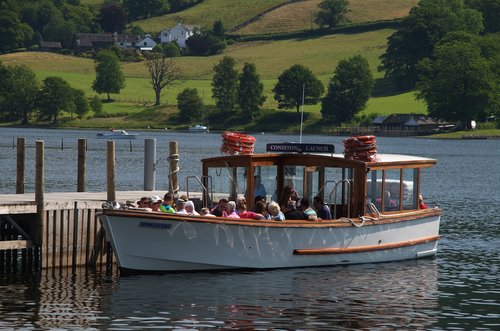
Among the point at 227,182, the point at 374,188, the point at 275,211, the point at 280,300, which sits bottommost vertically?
the point at 280,300

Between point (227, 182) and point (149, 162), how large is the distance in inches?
196

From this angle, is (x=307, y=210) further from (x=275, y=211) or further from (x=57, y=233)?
(x=57, y=233)

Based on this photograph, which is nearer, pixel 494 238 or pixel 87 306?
pixel 87 306

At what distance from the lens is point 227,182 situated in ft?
116

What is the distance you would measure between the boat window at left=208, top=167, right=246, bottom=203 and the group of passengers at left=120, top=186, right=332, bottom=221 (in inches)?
21.8

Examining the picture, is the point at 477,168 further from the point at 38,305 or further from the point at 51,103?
the point at 51,103

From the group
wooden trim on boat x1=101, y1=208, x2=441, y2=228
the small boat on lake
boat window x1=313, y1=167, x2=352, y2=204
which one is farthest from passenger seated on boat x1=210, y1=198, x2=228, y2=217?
the small boat on lake

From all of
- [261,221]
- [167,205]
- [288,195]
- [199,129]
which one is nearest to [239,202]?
[261,221]

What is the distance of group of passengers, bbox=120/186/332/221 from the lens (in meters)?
32.6

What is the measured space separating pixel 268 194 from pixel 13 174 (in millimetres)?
43245

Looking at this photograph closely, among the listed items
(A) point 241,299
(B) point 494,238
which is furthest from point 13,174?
(A) point 241,299

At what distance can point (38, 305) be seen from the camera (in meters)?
29.0

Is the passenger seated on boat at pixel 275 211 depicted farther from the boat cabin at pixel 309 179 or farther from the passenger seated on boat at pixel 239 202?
the boat cabin at pixel 309 179

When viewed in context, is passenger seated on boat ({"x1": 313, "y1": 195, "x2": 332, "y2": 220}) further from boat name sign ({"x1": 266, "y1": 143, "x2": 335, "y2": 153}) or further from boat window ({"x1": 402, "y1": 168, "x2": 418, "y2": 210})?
boat window ({"x1": 402, "y1": 168, "x2": 418, "y2": 210})
